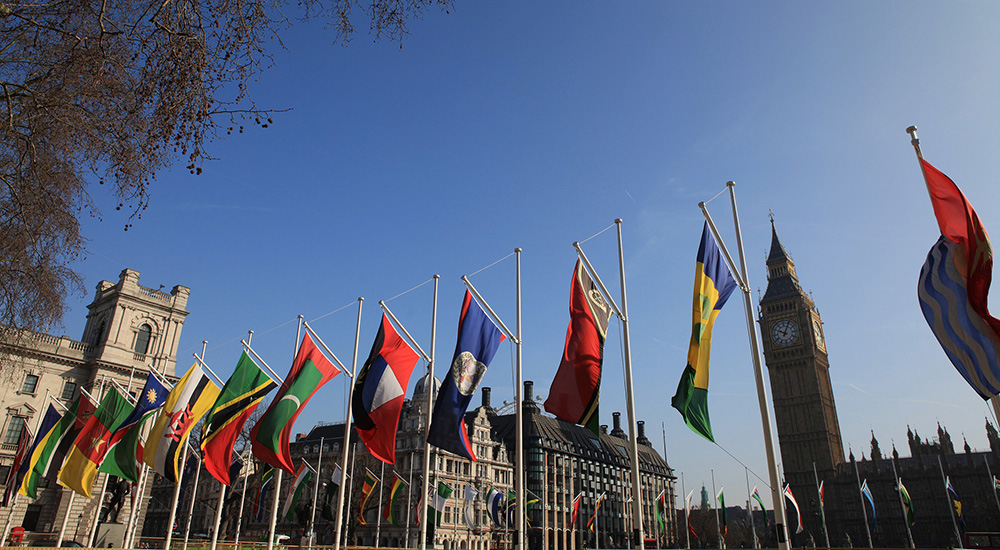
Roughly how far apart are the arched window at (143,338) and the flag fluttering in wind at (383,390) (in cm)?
3665

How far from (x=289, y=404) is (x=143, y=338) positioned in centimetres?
3493

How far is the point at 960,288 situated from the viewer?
392 inches

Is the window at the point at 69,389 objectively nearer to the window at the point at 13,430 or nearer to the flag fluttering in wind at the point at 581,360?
the window at the point at 13,430

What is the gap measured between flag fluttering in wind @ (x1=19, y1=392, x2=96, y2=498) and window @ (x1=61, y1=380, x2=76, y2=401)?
55.3ft

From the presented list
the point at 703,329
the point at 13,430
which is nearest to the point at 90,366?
the point at 13,430

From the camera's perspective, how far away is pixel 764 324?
4663 inches

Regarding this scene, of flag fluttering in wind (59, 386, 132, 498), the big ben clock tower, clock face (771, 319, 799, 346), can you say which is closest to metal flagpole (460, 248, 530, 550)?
flag fluttering in wind (59, 386, 132, 498)

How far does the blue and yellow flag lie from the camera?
13.4 m

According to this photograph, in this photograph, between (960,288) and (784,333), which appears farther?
(784,333)

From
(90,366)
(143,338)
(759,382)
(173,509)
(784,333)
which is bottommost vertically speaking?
(173,509)

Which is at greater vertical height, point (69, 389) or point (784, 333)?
point (784, 333)

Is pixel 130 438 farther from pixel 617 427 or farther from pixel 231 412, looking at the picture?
pixel 617 427

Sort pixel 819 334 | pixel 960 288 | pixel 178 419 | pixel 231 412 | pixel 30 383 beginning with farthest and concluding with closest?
pixel 819 334, pixel 30 383, pixel 178 419, pixel 231 412, pixel 960 288

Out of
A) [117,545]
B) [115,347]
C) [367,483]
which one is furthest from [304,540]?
[115,347]
